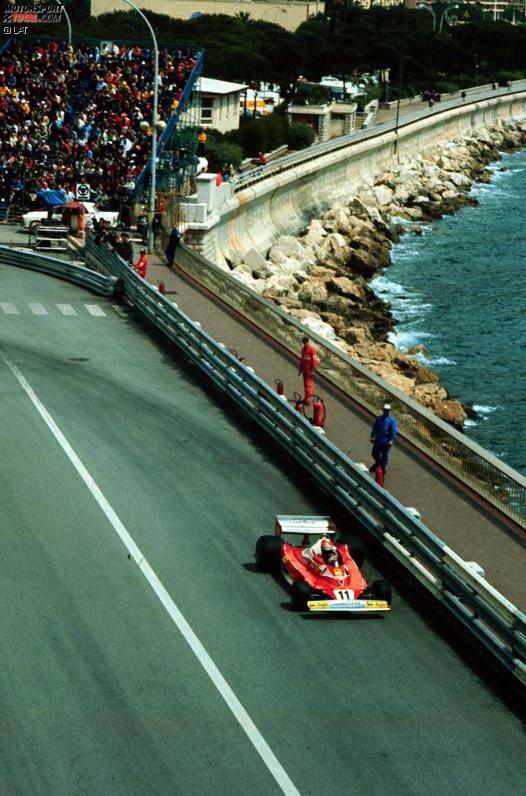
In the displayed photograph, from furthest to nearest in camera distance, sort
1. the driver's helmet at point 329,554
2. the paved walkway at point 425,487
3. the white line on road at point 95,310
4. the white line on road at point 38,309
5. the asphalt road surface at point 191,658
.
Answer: the white line on road at point 38,309 → the white line on road at point 95,310 → the paved walkway at point 425,487 → the driver's helmet at point 329,554 → the asphalt road surface at point 191,658

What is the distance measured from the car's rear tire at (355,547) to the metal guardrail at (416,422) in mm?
2664

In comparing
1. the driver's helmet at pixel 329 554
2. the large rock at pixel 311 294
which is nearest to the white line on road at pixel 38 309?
the driver's helmet at pixel 329 554

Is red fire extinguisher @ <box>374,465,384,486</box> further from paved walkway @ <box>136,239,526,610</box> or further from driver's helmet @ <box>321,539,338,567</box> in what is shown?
driver's helmet @ <box>321,539,338,567</box>

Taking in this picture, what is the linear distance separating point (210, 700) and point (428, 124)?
109763 millimetres

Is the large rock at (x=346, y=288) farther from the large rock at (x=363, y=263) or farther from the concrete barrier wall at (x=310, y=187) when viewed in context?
the large rock at (x=363, y=263)

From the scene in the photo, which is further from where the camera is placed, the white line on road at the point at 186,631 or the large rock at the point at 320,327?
the large rock at the point at 320,327

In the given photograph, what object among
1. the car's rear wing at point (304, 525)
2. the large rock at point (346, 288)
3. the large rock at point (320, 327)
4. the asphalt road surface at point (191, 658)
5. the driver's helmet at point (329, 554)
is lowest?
the large rock at point (346, 288)

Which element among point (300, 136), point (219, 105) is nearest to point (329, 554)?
point (219, 105)

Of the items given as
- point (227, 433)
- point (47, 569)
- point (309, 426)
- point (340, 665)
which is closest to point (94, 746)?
point (340, 665)

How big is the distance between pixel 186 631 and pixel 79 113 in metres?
47.6

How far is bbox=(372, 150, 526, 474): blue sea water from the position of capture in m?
45.6

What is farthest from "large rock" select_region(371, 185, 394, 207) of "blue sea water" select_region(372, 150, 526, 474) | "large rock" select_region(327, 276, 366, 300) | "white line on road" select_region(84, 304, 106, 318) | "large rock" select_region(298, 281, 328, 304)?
"white line on road" select_region(84, 304, 106, 318)

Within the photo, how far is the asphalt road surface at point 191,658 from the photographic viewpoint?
13.7 metres

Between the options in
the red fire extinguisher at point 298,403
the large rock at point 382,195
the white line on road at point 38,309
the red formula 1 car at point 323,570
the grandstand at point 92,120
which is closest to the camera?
the red formula 1 car at point 323,570
